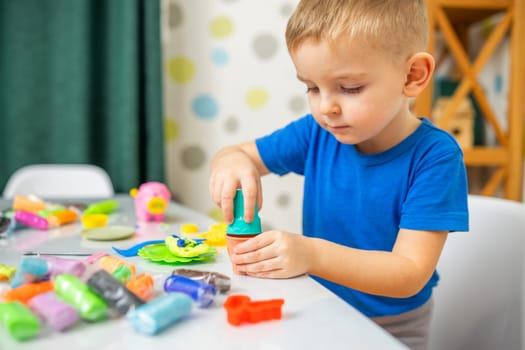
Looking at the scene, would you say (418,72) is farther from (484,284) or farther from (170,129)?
(170,129)

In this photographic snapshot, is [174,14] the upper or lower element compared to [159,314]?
upper

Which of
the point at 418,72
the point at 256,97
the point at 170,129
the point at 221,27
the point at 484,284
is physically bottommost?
the point at 484,284

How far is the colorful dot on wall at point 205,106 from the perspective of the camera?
1774mm

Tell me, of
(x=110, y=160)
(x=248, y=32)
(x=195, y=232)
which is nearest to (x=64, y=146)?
(x=110, y=160)

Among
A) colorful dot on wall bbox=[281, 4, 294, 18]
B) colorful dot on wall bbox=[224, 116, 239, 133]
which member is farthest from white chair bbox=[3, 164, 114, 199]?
colorful dot on wall bbox=[281, 4, 294, 18]

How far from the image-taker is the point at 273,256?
541 millimetres

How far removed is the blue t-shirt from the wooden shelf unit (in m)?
0.88

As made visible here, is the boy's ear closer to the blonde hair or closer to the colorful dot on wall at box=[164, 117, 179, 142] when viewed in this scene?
the blonde hair

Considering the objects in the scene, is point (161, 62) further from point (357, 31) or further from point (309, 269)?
point (309, 269)

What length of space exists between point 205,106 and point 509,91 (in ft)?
3.32

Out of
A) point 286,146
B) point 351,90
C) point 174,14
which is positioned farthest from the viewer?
point 174,14

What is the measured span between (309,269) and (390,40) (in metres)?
0.30

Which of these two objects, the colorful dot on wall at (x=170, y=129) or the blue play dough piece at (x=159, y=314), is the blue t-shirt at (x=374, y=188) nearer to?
the blue play dough piece at (x=159, y=314)

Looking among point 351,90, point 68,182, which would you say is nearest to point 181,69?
point 68,182
